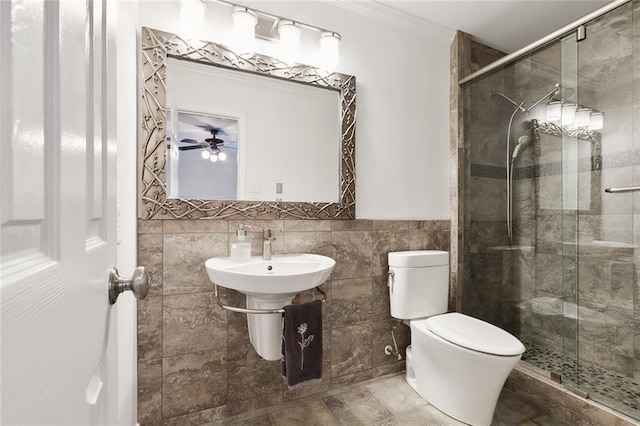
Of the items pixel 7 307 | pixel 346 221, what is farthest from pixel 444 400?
pixel 7 307

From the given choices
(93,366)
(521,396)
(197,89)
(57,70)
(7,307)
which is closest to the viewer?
(7,307)

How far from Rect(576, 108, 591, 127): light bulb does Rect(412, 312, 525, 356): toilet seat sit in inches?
51.6

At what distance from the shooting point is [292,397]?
172cm

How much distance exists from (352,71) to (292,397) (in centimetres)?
198

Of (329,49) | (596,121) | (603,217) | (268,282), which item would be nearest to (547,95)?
(596,121)

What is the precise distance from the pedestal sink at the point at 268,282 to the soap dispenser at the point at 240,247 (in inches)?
1.1

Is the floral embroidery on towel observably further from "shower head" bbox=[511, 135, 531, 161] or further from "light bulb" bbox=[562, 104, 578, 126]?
"light bulb" bbox=[562, 104, 578, 126]

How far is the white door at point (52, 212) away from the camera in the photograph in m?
0.22

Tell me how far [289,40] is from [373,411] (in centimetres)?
209

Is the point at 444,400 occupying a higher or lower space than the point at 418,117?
lower

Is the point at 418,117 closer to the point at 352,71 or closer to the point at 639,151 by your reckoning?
the point at 352,71

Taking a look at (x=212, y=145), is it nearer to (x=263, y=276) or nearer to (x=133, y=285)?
(x=263, y=276)

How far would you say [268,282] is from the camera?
4.08ft

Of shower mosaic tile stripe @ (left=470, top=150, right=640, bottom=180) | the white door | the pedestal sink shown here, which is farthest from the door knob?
shower mosaic tile stripe @ (left=470, top=150, right=640, bottom=180)
